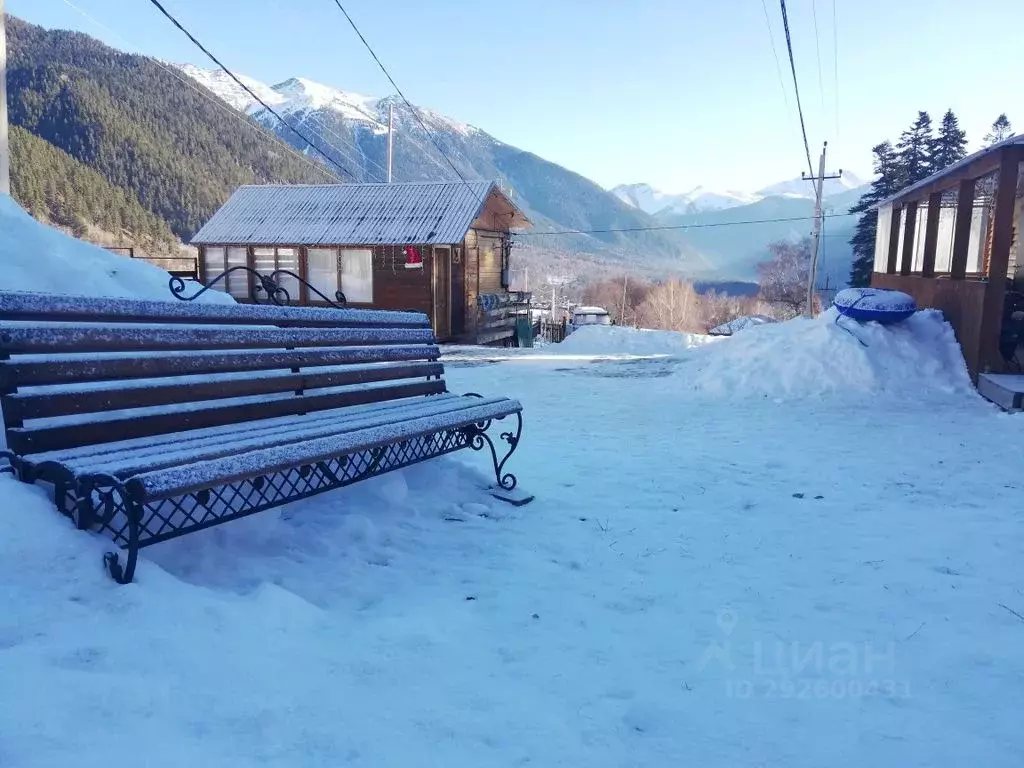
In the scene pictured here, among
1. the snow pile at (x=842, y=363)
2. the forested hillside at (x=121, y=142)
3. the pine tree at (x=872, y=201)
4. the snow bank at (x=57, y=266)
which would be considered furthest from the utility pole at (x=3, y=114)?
the forested hillside at (x=121, y=142)

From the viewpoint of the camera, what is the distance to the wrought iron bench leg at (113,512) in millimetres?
2326

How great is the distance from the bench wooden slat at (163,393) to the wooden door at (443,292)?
53.5 ft

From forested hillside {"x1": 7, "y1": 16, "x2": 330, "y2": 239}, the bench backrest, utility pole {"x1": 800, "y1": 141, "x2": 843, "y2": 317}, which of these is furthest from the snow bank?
forested hillside {"x1": 7, "y1": 16, "x2": 330, "y2": 239}

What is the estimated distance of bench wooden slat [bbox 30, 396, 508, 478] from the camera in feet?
8.23

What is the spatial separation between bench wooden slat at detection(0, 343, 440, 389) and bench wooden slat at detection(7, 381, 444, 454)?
0.18m

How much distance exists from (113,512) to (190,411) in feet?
2.89

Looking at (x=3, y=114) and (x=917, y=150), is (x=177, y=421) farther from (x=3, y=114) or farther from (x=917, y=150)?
(x=917, y=150)

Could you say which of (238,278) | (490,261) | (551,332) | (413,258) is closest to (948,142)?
(551,332)

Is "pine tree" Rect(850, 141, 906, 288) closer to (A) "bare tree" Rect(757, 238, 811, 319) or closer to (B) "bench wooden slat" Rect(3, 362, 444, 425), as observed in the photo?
(A) "bare tree" Rect(757, 238, 811, 319)

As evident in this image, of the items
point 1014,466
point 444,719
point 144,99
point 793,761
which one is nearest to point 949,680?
point 793,761

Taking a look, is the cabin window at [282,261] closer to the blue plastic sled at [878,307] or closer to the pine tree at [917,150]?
the blue plastic sled at [878,307]

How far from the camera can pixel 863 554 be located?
371 centimetres

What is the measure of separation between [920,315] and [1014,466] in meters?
5.45

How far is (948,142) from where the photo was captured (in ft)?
130
